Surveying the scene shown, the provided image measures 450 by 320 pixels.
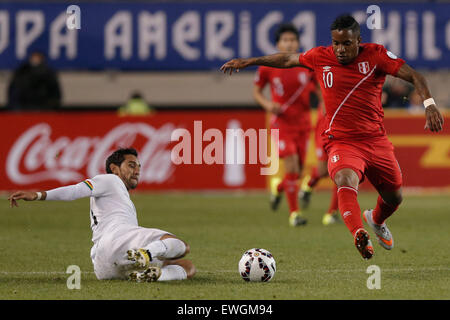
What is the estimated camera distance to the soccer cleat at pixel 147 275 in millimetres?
6832

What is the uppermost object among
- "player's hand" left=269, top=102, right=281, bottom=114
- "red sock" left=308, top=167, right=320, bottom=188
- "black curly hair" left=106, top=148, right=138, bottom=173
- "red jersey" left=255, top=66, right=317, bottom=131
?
"red jersey" left=255, top=66, right=317, bottom=131

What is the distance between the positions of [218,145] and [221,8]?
127 inches

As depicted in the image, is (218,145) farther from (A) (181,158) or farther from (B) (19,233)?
(B) (19,233)

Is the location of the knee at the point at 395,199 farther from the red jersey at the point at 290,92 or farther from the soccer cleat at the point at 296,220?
the red jersey at the point at 290,92

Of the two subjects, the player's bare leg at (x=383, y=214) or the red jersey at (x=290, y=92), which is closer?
the player's bare leg at (x=383, y=214)

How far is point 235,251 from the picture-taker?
363 inches

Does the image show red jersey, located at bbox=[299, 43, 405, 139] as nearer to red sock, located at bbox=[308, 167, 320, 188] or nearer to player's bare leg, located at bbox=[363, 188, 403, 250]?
player's bare leg, located at bbox=[363, 188, 403, 250]

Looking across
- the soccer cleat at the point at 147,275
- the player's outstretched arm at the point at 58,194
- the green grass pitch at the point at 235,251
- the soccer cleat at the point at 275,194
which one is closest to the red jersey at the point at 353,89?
the green grass pitch at the point at 235,251

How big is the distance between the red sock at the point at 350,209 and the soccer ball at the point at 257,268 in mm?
676

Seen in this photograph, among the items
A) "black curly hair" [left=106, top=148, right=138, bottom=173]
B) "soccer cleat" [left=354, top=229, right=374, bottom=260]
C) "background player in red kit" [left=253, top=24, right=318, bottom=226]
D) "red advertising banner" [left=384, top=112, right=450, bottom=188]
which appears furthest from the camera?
"red advertising banner" [left=384, top=112, right=450, bottom=188]

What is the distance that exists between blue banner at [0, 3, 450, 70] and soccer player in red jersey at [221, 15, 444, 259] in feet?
34.9

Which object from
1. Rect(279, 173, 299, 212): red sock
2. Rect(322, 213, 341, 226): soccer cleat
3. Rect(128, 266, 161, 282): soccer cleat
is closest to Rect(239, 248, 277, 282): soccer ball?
Rect(128, 266, 161, 282): soccer cleat

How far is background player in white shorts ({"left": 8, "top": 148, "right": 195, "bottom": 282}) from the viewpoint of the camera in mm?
6820

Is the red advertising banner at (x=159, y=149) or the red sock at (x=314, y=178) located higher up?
the red advertising banner at (x=159, y=149)
